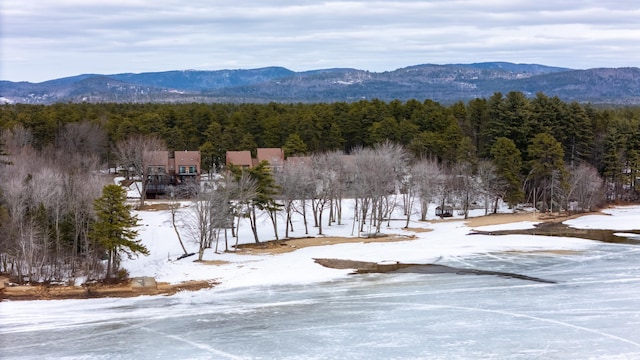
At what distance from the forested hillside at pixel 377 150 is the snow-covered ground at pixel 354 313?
7.02 m

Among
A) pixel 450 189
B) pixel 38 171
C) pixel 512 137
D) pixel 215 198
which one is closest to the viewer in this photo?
pixel 215 198

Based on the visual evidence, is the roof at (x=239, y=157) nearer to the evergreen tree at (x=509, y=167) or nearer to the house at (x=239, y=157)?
the house at (x=239, y=157)

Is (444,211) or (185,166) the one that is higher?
(185,166)

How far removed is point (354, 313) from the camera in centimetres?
2719

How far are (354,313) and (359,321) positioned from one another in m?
1.14

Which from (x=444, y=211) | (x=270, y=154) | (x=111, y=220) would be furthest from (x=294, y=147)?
(x=111, y=220)

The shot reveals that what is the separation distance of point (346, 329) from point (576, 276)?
14.6 metres

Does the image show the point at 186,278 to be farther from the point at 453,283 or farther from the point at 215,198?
the point at 453,283

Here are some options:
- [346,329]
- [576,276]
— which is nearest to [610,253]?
[576,276]

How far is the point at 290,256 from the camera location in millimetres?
39375

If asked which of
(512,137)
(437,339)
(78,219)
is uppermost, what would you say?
(512,137)

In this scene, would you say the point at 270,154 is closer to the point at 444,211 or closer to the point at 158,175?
the point at 158,175

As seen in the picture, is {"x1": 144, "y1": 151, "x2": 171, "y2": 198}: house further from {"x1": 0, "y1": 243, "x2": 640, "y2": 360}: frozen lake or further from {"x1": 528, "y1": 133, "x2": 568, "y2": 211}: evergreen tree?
{"x1": 528, "y1": 133, "x2": 568, "y2": 211}: evergreen tree

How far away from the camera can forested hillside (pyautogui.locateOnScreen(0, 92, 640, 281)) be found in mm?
42584
